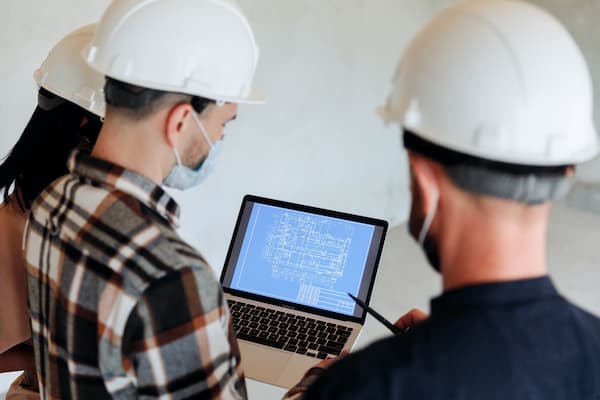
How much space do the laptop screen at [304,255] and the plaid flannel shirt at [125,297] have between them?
0.61 m

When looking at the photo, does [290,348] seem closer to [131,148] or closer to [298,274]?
[298,274]

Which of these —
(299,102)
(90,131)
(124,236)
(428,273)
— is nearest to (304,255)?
(90,131)

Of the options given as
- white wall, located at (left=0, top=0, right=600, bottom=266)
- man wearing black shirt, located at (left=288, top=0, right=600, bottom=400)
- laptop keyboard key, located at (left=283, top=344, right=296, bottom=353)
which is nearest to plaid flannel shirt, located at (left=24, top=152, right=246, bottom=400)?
man wearing black shirt, located at (left=288, top=0, right=600, bottom=400)

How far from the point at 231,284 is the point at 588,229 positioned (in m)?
3.88

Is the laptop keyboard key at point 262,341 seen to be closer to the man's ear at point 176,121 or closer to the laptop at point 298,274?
the laptop at point 298,274

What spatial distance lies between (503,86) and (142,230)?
0.55m

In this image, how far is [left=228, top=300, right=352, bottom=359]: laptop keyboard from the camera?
1.74m

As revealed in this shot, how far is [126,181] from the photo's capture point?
1211mm

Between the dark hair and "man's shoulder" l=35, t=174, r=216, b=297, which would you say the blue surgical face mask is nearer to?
"man's shoulder" l=35, t=174, r=216, b=297

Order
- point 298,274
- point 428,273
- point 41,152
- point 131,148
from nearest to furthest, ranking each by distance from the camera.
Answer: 1. point 131,148
2. point 41,152
3. point 298,274
4. point 428,273

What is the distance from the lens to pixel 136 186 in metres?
1.21

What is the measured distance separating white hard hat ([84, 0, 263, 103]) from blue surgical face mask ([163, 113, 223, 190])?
0.25 ft

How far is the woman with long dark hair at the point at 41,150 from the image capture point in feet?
5.20

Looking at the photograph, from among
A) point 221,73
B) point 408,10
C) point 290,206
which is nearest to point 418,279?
point 408,10
